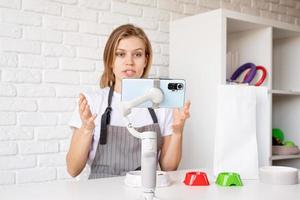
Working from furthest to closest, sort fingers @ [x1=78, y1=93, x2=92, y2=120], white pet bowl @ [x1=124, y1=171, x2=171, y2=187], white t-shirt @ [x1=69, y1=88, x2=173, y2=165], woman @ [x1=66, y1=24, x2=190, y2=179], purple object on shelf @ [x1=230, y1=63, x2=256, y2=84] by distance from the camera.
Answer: purple object on shelf @ [x1=230, y1=63, x2=256, y2=84], white t-shirt @ [x1=69, y1=88, x2=173, y2=165], woman @ [x1=66, y1=24, x2=190, y2=179], fingers @ [x1=78, y1=93, x2=92, y2=120], white pet bowl @ [x1=124, y1=171, x2=171, y2=187]

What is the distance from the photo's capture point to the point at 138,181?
1.05 meters

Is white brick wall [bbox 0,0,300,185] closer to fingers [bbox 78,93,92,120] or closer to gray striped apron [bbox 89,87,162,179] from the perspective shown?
gray striped apron [bbox 89,87,162,179]

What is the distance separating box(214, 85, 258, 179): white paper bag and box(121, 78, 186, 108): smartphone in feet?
1.16

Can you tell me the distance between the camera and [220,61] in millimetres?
2074

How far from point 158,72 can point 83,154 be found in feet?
3.33

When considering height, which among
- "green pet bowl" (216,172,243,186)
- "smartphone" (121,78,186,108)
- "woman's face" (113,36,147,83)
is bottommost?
"green pet bowl" (216,172,243,186)

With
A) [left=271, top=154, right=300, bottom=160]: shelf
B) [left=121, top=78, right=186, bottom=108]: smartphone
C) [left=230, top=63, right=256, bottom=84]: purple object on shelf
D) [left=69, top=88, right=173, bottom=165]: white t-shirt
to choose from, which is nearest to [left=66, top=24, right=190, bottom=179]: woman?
[left=69, top=88, right=173, bottom=165]: white t-shirt

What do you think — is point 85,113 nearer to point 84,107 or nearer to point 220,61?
point 84,107

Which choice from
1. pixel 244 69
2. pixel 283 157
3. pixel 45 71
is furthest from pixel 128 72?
pixel 283 157

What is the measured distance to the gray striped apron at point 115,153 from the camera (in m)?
1.57

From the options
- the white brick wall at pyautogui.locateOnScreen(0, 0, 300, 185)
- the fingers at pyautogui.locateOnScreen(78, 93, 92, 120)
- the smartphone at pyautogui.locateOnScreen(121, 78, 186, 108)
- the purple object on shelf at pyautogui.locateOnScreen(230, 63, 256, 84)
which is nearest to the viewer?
the smartphone at pyautogui.locateOnScreen(121, 78, 186, 108)

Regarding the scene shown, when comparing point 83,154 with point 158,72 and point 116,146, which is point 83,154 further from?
point 158,72

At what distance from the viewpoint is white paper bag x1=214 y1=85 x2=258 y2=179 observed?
4.12 ft

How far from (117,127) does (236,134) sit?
1.76 feet
